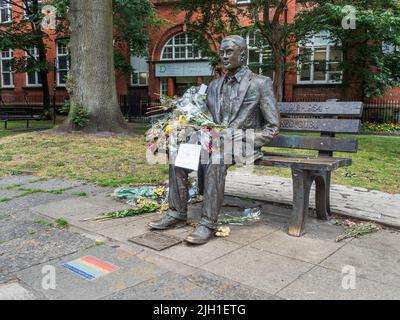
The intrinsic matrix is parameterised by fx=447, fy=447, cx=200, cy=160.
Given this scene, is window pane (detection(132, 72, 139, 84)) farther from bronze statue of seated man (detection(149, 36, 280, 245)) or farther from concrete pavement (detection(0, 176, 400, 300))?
bronze statue of seated man (detection(149, 36, 280, 245))

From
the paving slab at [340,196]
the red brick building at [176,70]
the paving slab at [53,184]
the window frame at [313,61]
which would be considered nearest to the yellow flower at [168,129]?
the paving slab at [340,196]

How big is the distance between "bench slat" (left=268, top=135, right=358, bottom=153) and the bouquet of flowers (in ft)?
3.23

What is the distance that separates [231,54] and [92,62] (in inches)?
358

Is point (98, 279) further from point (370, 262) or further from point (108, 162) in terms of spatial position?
point (108, 162)

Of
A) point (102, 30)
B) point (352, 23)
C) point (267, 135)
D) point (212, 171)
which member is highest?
point (352, 23)

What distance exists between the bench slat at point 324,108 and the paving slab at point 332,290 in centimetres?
225

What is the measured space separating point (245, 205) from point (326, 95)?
19095 mm

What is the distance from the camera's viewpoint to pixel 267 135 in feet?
14.7

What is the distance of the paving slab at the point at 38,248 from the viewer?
3545 mm

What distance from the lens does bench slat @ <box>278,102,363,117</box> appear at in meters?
4.95

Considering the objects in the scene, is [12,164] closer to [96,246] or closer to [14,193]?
[14,193]

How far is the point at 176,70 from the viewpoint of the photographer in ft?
87.8
